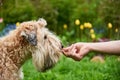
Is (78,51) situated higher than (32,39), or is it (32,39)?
(32,39)

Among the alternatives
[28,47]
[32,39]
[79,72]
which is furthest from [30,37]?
[79,72]

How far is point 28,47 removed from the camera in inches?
253

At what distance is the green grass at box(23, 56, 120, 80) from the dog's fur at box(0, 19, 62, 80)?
1.44 m

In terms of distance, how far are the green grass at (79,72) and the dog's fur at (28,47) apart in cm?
144

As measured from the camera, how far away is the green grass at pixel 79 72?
7.80 metres

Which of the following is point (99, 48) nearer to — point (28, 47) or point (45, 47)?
point (45, 47)

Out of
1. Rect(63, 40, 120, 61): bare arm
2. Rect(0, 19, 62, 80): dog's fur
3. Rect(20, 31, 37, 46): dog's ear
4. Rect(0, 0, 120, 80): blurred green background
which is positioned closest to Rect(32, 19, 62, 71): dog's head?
Rect(0, 19, 62, 80): dog's fur

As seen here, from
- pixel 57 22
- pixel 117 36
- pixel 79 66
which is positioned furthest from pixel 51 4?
pixel 79 66

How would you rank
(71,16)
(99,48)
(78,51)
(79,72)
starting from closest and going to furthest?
1. (99,48)
2. (78,51)
3. (79,72)
4. (71,16)

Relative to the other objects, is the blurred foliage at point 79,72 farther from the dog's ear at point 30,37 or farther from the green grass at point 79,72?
the dog's ear at point 30,37

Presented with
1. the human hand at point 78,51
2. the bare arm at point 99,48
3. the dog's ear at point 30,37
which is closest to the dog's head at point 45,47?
the dog's ear at point 30,37

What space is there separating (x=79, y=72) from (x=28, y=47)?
197cm

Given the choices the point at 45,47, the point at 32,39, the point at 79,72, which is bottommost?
the point at 79,72

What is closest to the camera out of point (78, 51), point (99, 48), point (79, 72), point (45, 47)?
point (99, 48)
